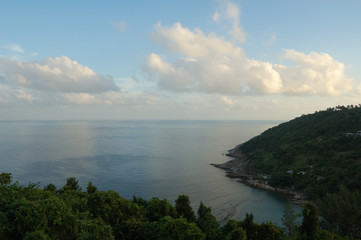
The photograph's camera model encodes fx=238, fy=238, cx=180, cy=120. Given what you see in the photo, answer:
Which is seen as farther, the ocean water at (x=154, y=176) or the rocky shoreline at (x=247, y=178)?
the rocky shoreline at (x=247, y=178)

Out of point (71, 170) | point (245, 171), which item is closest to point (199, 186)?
point (245, 171)

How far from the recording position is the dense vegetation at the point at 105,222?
62.9ft

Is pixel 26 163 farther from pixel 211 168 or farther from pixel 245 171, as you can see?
pixel 245 171

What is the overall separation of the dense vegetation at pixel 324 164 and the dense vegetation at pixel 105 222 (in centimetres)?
1340

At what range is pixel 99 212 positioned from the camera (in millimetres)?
27188

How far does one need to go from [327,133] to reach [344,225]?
70332mm

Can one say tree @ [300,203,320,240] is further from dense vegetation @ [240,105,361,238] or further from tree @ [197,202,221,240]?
dense vegetation @ [240,105,361,238]

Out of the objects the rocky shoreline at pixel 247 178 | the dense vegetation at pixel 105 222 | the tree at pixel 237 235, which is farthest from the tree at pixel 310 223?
the rocky shoreline at pixel 247 178

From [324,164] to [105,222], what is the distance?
71.5 m

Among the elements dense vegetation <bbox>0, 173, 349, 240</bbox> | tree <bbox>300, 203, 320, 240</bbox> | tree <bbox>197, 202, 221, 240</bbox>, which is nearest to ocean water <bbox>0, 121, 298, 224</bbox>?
tree <bbox>300, 203, 320, 240</bbox>

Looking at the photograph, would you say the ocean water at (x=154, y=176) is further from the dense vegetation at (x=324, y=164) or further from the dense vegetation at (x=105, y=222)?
the dense vegetation at (x=105, y=222)

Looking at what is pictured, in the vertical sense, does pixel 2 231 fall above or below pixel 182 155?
above

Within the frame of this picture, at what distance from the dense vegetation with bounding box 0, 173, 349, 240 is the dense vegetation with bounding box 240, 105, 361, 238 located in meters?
13.4

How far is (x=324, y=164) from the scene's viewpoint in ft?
241
